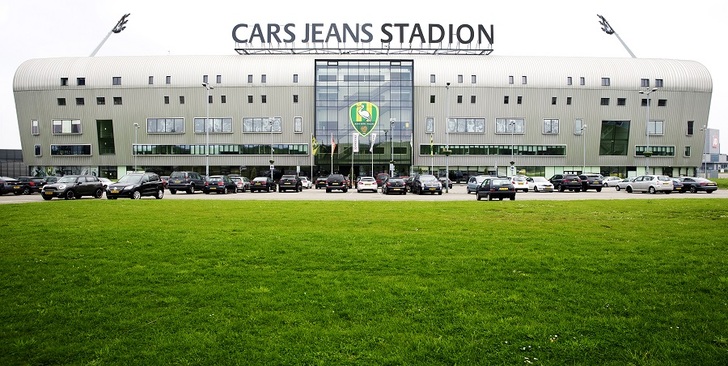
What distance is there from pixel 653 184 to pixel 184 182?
40.5m

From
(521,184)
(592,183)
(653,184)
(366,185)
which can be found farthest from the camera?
(592,183)

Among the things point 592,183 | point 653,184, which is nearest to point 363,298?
point 653,184

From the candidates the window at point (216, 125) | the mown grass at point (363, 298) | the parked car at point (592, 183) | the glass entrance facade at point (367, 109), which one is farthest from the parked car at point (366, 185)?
the window at point (216, 125)

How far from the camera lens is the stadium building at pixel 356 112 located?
74375 mm

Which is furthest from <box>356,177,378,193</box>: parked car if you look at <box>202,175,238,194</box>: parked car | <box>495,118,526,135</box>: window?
<box>495,118,526,135</box>: window

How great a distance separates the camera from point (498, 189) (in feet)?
101

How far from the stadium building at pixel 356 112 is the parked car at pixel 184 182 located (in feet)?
99.6

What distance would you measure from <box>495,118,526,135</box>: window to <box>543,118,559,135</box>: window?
3.34 metres

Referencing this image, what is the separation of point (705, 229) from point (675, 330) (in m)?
9.52

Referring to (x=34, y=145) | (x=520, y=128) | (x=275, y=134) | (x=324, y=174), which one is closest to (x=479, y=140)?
(x=520, y=128)

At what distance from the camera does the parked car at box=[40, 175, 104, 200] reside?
3123 cm

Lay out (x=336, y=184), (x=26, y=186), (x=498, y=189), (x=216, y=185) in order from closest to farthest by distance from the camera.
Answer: (x=498, y=189) < (x=26, y=186) < (x=216, y=185) < (x=336, y=184)

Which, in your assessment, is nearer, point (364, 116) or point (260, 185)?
point (260, 185)

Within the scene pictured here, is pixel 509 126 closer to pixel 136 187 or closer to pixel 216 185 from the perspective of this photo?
pixel 216 185
